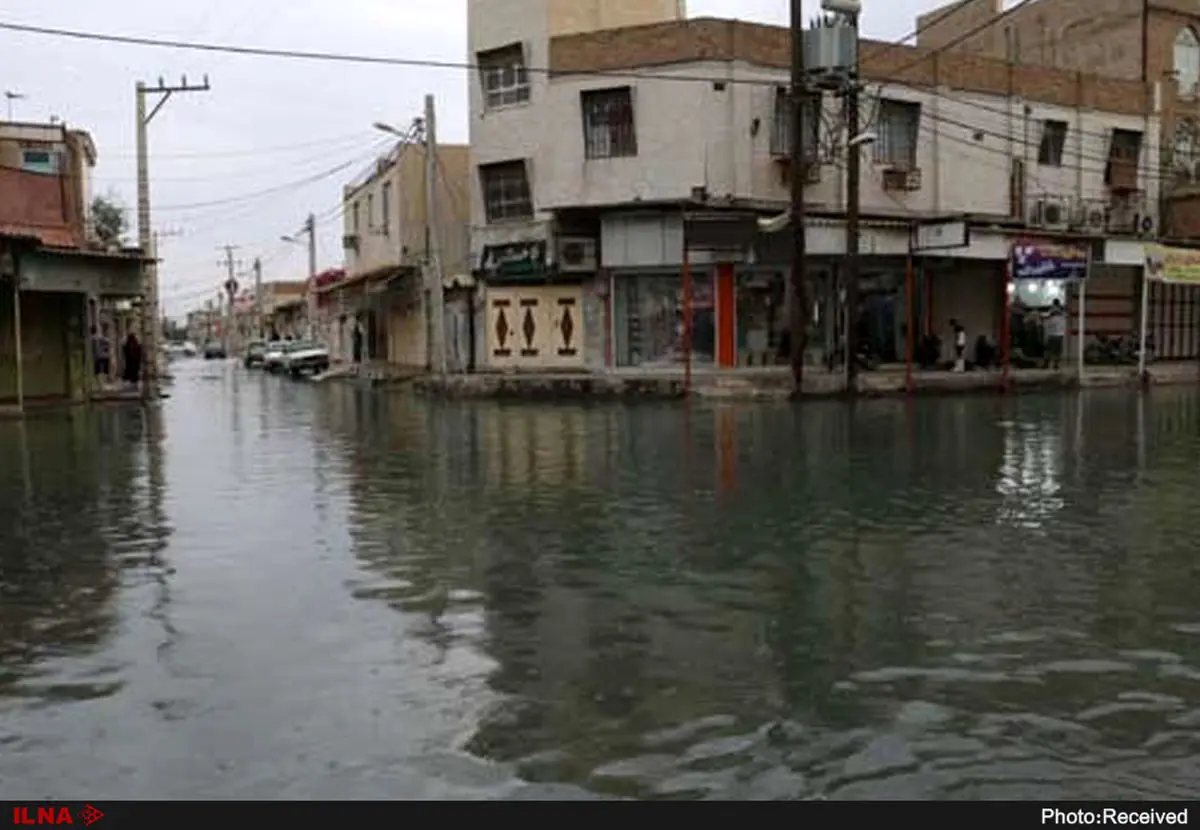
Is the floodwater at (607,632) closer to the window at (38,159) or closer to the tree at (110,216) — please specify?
the window at (38,159)

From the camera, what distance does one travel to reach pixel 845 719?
18.6ft

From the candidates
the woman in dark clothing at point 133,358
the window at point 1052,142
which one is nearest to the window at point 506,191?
the woman in dark clothing at point 133,358

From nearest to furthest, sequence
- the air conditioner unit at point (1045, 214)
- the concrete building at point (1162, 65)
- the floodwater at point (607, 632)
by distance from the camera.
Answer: the floodwater at point (607, 632)
the air conditioner unit at point (1045, 214)
the concrete building at point (1162, 65)

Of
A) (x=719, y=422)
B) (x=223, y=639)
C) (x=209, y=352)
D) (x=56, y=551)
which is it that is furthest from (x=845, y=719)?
(x=209, y=352)

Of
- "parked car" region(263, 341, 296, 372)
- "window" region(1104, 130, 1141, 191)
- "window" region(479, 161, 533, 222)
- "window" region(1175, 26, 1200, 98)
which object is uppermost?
"window" region(1175, 26, 1200, 98)

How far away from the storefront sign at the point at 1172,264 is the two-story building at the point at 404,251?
19757mm

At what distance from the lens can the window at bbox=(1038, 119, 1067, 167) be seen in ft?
131

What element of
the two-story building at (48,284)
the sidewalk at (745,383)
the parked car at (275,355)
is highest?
the two-story building at (48,284)

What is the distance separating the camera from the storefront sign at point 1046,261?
1313 inches

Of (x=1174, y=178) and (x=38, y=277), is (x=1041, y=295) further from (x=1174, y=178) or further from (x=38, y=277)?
(x=38, y=277)

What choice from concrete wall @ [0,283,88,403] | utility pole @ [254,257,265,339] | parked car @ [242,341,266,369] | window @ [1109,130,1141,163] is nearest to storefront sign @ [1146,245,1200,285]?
window @ [1109,130,1141,163]

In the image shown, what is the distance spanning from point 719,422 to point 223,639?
17041 mm

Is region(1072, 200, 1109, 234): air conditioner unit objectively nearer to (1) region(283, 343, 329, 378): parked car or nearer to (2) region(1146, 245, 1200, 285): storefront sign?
(2) region(1146, 245, 1200, 285): storefront sign

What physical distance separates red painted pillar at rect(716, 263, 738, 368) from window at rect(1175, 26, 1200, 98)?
64.1 ft
